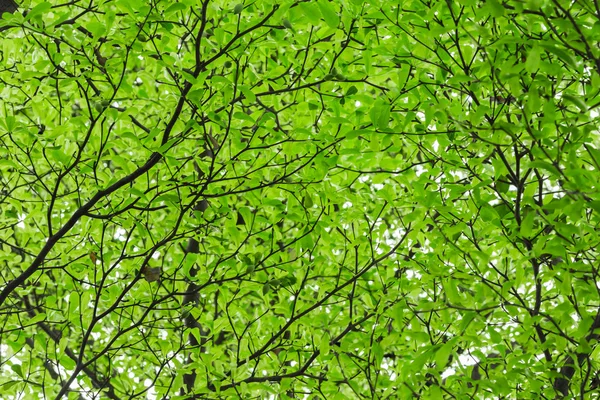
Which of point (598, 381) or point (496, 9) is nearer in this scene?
point (496, 9)

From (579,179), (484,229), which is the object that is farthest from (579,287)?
(579,179)

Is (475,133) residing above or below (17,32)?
below

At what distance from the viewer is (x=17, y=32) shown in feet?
11.5

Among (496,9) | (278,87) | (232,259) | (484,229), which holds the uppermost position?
(278,87)

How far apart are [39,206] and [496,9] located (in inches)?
124

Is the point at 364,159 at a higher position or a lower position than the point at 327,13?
lower

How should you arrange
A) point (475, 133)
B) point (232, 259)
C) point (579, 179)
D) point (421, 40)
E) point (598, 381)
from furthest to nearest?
point (232, 259) → point (598, 381) → point (421, 40) → point (475, 133) → point (579, 179)

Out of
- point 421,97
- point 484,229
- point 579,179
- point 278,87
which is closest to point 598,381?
point 484,229

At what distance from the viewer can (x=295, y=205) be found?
353 cm

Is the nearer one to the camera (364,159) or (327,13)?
(327,13)

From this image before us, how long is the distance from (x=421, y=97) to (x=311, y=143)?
24.0 inches

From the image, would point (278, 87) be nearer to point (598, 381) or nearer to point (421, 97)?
point (421, 97)

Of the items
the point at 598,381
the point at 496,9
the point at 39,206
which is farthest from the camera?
the point at 39,206

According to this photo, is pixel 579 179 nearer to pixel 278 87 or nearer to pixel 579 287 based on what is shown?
pixel 579 287
